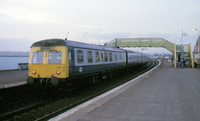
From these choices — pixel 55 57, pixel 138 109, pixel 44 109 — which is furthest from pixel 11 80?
pixel 138 109

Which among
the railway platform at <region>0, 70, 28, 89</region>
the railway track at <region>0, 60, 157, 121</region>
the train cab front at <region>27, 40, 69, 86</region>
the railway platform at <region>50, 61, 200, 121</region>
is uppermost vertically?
the train cab front at <region>27, 40, 69, 86</region>

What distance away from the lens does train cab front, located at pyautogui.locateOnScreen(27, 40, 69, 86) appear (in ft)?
31.1

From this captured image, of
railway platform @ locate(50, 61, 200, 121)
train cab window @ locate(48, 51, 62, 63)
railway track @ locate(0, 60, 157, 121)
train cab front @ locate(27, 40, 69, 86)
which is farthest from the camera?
train cab window @ locate(48, 51, 62, 63)

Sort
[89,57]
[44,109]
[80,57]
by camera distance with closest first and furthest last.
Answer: [44,109], [80,57], [89,57]

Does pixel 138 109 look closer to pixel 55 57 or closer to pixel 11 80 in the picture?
pixel 55 57

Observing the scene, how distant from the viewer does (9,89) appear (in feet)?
34.6

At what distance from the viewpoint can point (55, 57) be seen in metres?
9.80

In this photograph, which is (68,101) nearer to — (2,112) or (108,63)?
(2,112)

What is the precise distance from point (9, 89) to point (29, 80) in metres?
1.47

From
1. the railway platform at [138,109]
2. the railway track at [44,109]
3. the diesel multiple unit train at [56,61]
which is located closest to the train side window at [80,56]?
the diesel multiple unit train at [56,61]

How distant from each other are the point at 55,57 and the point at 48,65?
521 mm

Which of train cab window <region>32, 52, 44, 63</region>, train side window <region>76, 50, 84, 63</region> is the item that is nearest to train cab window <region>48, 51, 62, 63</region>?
train cab window <region>32, 52, 44, 63</region>

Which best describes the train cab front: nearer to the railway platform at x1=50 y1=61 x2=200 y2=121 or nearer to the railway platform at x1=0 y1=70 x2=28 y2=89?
the railway platform at x1=0 y1=70 x2=28 y2=89

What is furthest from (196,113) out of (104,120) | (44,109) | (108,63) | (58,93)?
(108,63)
